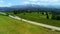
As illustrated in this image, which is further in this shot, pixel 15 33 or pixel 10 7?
pixel 10 7

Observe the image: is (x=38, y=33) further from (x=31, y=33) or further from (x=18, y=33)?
(x=18, y=33)

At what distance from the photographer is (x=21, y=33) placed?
23188 mm

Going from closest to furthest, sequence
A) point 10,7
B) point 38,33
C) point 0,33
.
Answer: point 0,33 < point 38,33 < point 10,7

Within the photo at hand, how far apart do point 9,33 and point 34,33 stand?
4402mm

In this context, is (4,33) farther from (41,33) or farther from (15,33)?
(41,33)

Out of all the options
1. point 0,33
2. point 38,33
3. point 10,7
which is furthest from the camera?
point 10,7

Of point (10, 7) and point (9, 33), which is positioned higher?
point (9, 33)

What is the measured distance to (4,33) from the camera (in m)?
22.5

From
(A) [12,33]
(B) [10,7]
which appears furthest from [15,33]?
(B) [10,7]

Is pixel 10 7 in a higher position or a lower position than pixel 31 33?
lower

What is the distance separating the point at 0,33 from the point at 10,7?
104 metres

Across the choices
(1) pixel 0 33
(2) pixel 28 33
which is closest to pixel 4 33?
(1) pixel 0 33

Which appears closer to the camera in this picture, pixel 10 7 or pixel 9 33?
pixel 9 33

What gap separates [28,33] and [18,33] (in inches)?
69.5
